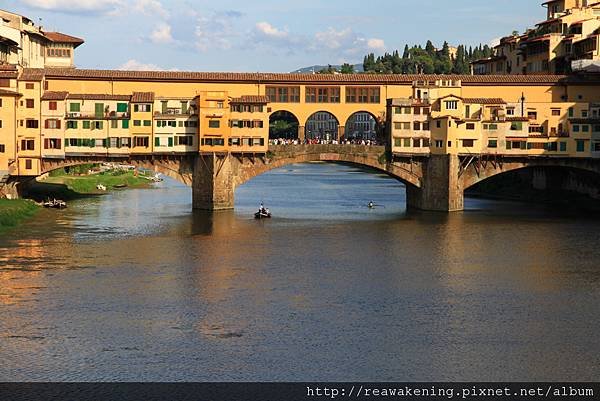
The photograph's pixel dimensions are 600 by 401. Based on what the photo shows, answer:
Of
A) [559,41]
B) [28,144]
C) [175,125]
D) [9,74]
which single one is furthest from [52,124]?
[559,41]

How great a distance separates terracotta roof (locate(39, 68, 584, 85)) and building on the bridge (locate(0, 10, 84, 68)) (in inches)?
250

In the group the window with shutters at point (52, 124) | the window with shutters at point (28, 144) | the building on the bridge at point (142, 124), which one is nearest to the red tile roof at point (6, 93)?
the window with shutters at point (52, 124)

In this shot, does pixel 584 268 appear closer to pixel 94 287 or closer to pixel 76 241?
pixel 94 287

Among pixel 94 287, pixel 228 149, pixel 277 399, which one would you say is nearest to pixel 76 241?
pixel 94 287

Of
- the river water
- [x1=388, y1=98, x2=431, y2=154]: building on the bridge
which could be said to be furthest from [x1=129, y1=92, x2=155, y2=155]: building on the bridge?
[x1=388, y1=98, x2=431, y2=154]: building on the bridge

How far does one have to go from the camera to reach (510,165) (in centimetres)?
6812

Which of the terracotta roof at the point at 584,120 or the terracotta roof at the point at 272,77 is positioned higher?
the terracotta roof at the point at 272,77

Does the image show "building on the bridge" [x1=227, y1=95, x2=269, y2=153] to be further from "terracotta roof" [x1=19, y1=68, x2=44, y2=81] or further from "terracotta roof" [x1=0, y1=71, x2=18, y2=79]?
"terracotta roof" [x1=0, y1=71, x2=18, y2=79]

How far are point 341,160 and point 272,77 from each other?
732 cm

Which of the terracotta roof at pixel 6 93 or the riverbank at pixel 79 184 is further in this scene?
the riverbank at pixel 79 184

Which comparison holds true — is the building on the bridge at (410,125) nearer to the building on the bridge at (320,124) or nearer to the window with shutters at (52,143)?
the window with shutters at (52,143)

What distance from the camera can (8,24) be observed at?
244 ft

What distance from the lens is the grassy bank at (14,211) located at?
5491 cm

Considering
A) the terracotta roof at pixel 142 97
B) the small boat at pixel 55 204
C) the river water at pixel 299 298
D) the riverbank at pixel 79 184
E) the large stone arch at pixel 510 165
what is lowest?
the river water at pixel 299 298
